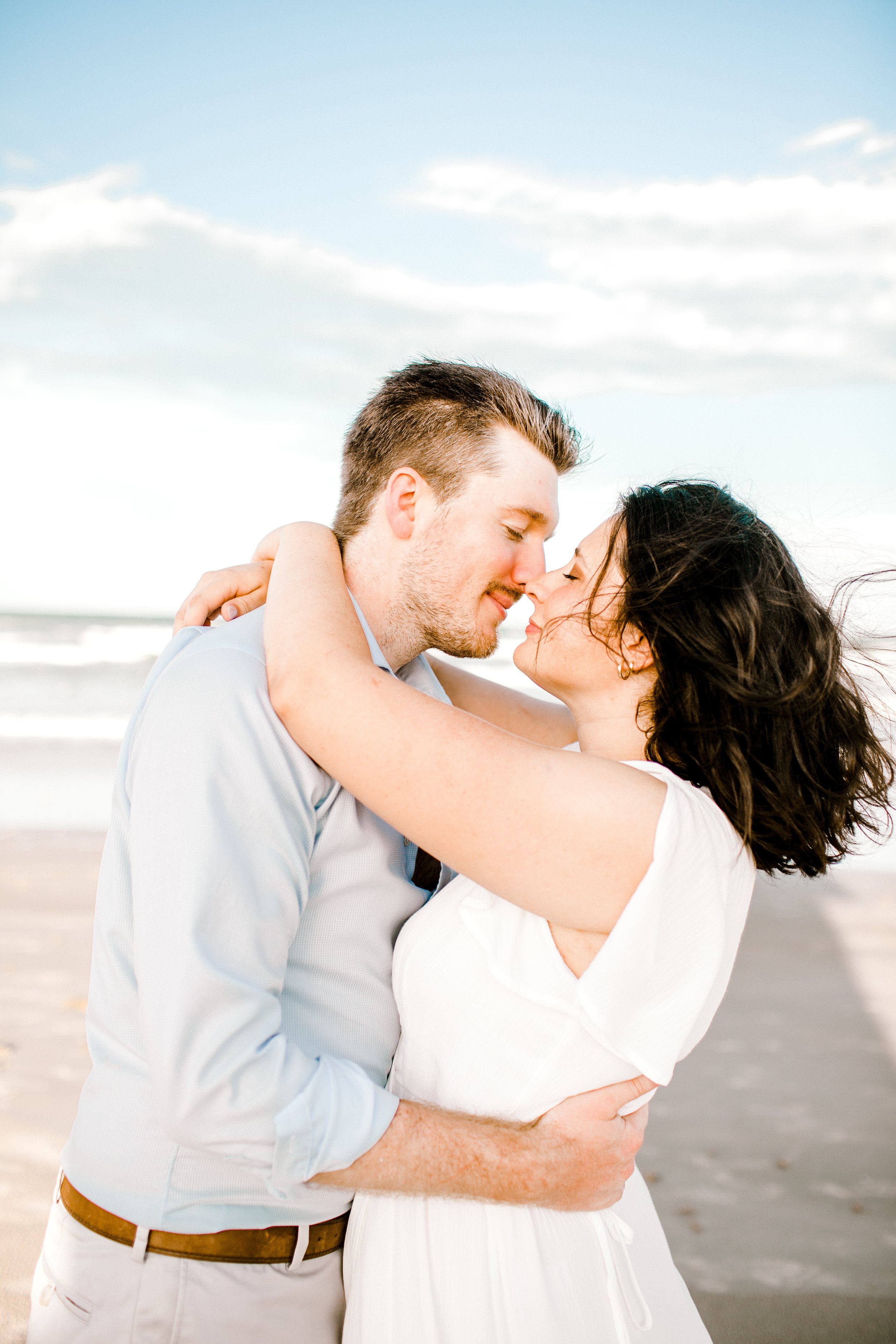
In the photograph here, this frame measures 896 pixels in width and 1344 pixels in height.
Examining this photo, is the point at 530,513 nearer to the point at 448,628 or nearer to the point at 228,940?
the point at 448,628

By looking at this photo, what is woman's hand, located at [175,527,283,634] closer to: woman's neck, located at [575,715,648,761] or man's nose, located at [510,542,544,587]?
man's nose, located at [510,542,544,587]

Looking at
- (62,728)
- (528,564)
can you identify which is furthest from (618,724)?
(62,728)

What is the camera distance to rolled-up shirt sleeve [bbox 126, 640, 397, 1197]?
4.09ft

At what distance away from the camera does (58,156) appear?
25.3m

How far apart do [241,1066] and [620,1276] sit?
0.86 metres

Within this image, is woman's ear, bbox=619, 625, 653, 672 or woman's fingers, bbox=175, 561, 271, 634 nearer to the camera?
woman's ear, bbox=619, 625, 653, 672

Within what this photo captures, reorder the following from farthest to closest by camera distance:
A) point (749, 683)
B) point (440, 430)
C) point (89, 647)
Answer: point (89, 647), point (440, 430), point (749, 683)

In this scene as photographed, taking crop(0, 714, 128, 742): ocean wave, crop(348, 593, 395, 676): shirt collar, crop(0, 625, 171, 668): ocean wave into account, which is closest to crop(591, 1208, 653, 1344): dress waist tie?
crop(348, 593, 395, 676): shirt collar

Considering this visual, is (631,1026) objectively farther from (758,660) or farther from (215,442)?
(215,442)

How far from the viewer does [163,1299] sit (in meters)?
1.44

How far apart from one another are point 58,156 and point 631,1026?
101ft

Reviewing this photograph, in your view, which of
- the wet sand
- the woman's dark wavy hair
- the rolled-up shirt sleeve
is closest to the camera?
the rolled-up shirt sleeve

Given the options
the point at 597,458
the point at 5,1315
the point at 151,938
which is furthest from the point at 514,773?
the point at 5,1315

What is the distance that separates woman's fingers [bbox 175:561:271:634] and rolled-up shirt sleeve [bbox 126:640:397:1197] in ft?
1.87
